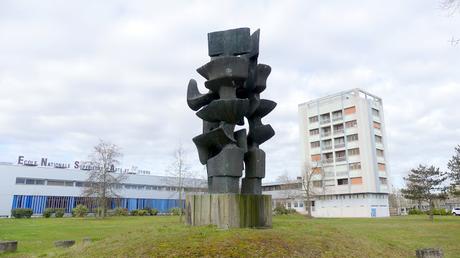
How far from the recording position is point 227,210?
9.36 m

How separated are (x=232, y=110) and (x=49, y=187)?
56790 millimetres

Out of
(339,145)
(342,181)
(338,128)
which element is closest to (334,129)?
(338,128)

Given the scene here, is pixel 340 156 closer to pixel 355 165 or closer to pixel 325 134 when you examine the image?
pixel 355 165

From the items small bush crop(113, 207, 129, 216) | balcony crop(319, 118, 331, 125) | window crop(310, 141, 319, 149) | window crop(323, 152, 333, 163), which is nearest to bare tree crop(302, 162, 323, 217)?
window crop(323, 152, 333, 163)

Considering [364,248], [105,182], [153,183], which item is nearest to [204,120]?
[364,248]

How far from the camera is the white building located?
53.6 m

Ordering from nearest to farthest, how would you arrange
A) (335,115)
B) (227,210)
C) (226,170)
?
(227,210) → (226,170) → (335,115)

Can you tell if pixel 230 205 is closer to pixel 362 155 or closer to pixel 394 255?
pixel 394 255

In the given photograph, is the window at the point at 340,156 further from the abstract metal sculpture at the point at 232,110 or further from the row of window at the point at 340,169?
the abstract metal sculpture at the point at 232,110

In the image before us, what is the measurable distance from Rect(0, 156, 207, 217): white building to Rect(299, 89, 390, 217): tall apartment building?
78.5ft

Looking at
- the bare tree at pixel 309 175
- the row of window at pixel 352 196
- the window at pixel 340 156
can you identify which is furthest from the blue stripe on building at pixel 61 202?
the window at pixel 340 156

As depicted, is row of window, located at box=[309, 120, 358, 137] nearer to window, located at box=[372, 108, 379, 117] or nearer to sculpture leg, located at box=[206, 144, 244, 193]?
window, located at box=[372, 108, 379, 117]

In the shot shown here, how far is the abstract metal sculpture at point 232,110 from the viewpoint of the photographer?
399 inches

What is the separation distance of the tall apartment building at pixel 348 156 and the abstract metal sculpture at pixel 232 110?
4612 centimetres
